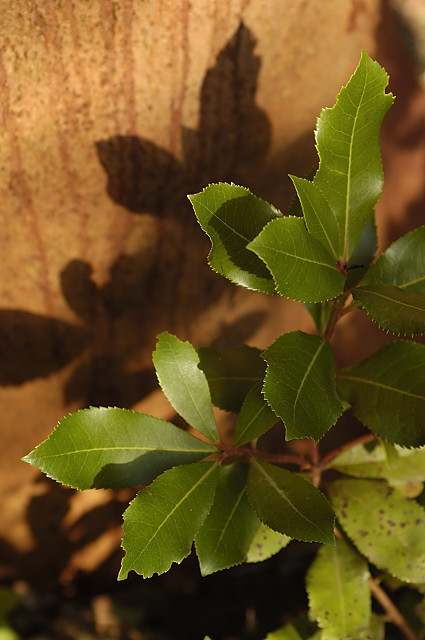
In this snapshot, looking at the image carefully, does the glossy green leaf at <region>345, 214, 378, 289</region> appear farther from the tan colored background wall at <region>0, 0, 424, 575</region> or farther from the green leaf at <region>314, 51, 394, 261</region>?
the tan colored background wall at <region>0, 0, 424, 575</region>

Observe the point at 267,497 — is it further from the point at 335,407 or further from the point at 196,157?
the point at 196,157

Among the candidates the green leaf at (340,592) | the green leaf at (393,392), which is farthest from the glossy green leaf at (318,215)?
the green leaf at (340,592)

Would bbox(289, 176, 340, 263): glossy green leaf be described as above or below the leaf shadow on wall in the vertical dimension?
above

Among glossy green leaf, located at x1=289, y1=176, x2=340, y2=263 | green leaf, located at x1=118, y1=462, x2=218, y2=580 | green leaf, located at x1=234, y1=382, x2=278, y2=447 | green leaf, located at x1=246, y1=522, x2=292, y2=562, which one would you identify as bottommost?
green leaf, located at x1=246, y1=522, x2=292, y2=562

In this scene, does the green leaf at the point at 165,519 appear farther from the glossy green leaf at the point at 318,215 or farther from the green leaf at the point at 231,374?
the glossy green leaf at the point at 318,215

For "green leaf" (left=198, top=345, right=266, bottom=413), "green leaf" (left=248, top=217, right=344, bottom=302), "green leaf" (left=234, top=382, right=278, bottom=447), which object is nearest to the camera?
"green leaf" (left=248, top=217, right=344, bottom=302)

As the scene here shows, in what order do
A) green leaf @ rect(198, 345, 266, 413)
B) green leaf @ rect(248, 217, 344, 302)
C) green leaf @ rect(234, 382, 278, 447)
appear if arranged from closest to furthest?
1. green leaf @ rect(248, 217, 344, 302)
2. green leaf @ rect(234, 382, 278, 447)
3. green leaf @ rect(198, 345, 266, 413)

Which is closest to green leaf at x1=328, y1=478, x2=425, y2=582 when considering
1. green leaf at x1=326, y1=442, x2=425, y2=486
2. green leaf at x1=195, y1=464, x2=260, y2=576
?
green leaf at x1=326, y1=442, x2=425, y2=486
